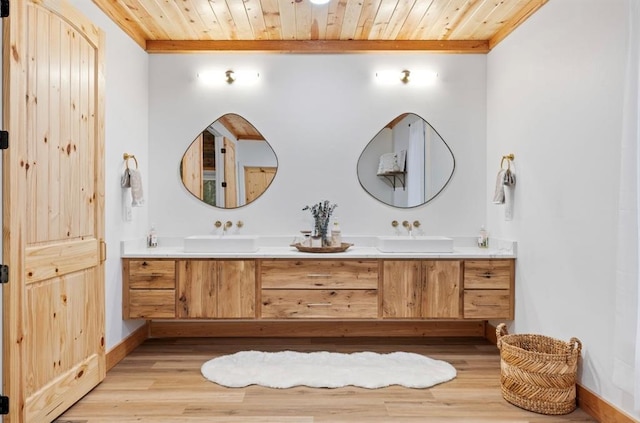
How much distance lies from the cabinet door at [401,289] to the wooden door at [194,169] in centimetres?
174

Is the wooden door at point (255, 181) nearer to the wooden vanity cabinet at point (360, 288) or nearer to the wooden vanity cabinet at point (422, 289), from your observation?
the wooden vanity cabinet at point (360, 288)

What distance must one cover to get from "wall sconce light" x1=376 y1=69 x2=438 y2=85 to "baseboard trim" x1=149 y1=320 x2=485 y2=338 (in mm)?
2069

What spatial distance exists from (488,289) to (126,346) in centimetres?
273

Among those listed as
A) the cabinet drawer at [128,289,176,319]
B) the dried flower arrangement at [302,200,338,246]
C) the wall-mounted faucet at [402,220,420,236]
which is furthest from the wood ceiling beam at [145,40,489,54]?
the cabinet drawer at [128,289,176,319]

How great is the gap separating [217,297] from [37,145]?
159cm

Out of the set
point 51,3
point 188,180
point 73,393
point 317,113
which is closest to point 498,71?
point 317,113

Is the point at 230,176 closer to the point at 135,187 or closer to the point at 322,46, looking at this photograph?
the point at 135,187

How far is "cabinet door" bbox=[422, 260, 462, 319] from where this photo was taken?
329cm

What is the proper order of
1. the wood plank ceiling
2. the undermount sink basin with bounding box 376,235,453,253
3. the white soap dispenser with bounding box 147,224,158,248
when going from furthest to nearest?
the white soap dispenser with bounding box 147,224,158,248, the undermount sink basin with bounding box 376,235,453,253, the wood plank ceiling

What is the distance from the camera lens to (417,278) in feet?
10.8

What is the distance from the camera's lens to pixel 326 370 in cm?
297

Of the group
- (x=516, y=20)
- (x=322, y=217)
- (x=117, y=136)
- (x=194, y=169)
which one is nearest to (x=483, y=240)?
(x=322, y=217)

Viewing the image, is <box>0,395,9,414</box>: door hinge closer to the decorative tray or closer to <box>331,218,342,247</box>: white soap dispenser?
the decorative tray

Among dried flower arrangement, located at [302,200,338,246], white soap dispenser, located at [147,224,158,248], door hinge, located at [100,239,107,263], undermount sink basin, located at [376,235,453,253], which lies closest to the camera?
door hinge, located at [100,239,107,263]
